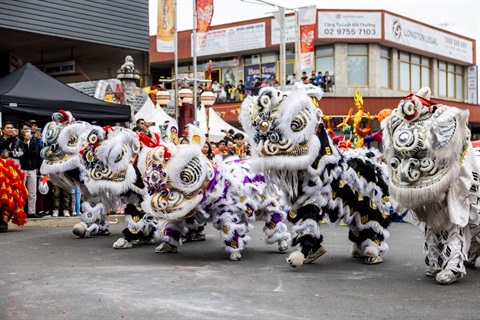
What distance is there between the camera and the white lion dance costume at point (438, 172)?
6.07 m

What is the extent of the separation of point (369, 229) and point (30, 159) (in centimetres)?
750

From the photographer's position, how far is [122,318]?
4.95 m

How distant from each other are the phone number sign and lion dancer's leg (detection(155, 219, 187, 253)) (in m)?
26.8

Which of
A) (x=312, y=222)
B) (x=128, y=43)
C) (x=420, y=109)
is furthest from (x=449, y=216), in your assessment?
(x=128, y=43)

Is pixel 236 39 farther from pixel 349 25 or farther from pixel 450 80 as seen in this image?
pixel 450 80

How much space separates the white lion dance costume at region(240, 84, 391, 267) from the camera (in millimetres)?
7184

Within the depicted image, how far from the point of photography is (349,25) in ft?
112

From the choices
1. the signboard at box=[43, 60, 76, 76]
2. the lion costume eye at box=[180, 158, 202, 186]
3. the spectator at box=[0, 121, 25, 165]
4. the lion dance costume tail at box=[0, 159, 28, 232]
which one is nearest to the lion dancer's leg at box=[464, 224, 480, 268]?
the lion costume eye at box=[180, 158, 202, 186]

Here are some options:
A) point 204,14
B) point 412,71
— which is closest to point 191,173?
point 204,14

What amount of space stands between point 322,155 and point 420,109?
146 cm

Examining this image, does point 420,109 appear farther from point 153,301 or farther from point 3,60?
point 3,60

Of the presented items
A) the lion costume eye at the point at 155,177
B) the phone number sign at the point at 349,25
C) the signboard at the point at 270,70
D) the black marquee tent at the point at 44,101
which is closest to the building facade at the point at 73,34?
the black marquee tent at the point at 44,101

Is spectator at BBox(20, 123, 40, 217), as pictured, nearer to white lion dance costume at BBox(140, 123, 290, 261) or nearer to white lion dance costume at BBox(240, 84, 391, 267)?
white lion dance costume at BBox(140, 123, 290, 261)

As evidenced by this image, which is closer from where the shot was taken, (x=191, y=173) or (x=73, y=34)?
(x=191, y=173)
